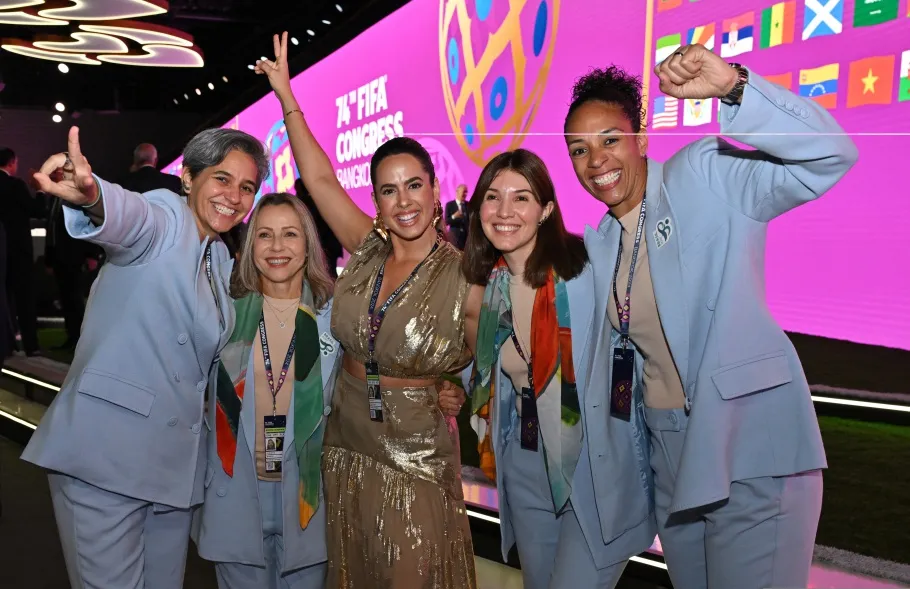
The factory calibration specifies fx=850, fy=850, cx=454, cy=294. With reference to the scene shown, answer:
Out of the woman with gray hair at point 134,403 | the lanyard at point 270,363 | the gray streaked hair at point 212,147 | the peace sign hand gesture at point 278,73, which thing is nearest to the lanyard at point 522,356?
the lanyard at point 270,363

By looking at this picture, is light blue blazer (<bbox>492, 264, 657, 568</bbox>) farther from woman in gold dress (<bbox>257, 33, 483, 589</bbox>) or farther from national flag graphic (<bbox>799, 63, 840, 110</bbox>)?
national flag graphic (<bbox>799, 63, 840, 110</bbox>)

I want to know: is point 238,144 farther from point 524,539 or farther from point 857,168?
point 857,168

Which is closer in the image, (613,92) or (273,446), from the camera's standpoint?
(613,92)

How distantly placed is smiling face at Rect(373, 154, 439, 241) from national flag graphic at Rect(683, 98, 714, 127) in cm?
194

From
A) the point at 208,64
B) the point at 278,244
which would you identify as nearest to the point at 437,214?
the point at 278,244

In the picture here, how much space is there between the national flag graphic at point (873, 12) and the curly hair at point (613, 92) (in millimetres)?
1772

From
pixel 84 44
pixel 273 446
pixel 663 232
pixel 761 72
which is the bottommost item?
pixel 273 446

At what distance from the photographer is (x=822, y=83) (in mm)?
3430

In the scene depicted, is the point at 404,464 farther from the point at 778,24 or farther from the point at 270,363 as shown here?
the point at 778,24

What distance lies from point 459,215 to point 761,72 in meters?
1.69

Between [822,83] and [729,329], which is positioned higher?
[822,83]

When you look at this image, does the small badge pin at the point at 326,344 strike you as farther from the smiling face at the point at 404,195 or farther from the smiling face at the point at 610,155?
the smiling face at the point at 610,155

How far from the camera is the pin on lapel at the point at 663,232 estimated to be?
182 centimetres

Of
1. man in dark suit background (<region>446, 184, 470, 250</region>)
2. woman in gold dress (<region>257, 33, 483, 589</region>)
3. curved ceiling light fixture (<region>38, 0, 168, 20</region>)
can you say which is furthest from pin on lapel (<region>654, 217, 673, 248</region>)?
curved ceiling light fixture (<region>38, 0, 168, 20</region>)
